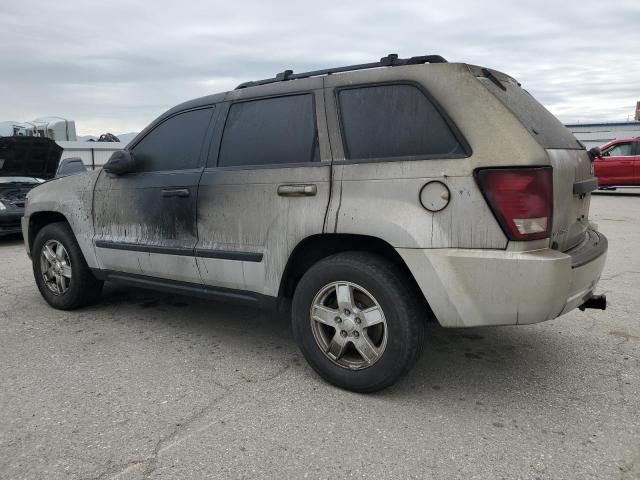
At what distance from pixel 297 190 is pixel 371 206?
0.49 metres

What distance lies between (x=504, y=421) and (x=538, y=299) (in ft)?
2.18

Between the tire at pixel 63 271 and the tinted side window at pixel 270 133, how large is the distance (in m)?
1.82

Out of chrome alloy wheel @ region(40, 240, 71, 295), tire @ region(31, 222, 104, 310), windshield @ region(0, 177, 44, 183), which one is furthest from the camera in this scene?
windshield @ region(0, 177, 44, 183)

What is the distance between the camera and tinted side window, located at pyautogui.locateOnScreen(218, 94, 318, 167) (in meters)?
3.15

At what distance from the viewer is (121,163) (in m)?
3.89

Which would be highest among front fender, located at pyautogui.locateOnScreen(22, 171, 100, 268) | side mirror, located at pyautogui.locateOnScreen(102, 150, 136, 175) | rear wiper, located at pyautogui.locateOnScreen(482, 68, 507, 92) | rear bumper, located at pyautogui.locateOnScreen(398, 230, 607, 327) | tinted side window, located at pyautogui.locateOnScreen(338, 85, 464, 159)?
rear wiper, located at pyautogui.locateOnScreen(482, 68, 507, 92)

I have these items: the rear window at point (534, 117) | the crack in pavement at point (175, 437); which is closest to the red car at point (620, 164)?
the rear window at point (534, 117)

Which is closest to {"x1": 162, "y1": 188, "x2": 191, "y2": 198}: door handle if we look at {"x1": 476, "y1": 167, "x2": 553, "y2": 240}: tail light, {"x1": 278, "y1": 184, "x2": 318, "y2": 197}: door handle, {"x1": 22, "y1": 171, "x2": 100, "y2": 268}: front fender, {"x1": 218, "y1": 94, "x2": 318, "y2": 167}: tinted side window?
{"x1": 218, "y1": 94, "x2": 318, "y2": 167}: tinted side window

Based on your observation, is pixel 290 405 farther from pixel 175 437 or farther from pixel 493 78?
pixel 493 78

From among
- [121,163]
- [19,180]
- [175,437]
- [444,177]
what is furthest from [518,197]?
[19,180]

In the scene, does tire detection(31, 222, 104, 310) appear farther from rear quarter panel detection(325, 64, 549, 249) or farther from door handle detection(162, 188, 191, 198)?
rear quarter panel detection(325, 64, 549, 249)

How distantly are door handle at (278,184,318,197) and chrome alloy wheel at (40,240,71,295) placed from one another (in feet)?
7.94

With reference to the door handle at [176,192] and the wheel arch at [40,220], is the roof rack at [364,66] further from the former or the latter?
the wheel arch at [40,220]

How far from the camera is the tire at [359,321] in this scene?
2.72 metres
